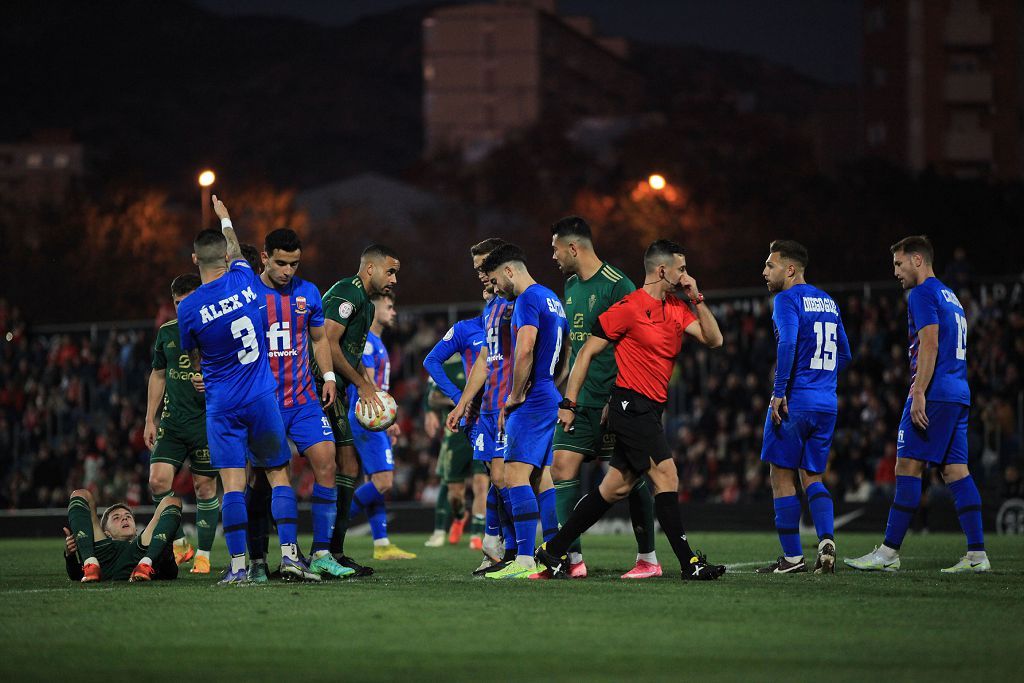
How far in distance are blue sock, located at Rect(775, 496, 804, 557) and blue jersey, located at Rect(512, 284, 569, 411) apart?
1900 mm

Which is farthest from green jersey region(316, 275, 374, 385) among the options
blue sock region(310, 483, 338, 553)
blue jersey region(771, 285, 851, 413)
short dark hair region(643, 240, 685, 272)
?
blue jersey region(771, 285, 851, 413)

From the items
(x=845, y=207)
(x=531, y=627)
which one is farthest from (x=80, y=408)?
(x=845, y=207)

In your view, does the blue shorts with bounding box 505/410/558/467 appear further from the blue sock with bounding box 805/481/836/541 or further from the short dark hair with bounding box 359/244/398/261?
the blue sock with bounding box 805/481/836/541

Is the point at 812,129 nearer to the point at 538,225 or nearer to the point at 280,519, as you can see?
the point at 538,225

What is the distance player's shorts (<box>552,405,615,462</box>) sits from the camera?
34.1ft

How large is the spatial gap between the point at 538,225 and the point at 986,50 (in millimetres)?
25672

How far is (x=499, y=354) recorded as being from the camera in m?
10.9

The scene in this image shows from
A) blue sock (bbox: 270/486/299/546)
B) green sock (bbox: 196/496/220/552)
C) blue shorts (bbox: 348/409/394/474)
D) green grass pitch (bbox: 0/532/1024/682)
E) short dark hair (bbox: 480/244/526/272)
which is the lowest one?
green grass pitch (bbox: 0/532/1024/682)

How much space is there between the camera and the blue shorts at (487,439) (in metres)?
11.1

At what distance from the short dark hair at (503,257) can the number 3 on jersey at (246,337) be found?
1843 millimetres

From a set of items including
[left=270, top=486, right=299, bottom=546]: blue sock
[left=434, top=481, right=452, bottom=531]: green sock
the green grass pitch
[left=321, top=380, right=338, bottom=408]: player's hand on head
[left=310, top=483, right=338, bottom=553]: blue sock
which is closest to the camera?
the green grass pitch

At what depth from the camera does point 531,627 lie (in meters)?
7.36

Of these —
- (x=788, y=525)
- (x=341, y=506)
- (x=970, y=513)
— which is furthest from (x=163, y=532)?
(x=970, y=513)

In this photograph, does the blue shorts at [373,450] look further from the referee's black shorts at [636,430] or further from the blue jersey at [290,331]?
the referee's black shorts at [636,430]
